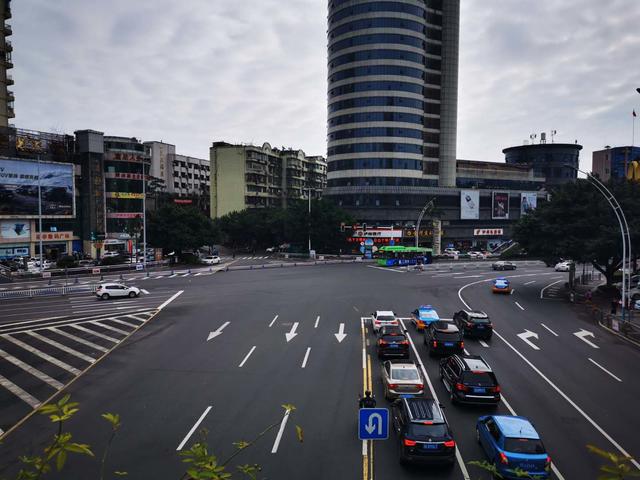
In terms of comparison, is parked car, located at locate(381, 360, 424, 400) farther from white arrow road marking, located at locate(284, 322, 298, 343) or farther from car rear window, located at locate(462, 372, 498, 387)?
white arrow road marking, located at locate(284, 322, 298, 343)

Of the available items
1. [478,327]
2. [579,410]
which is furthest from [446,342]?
[579,410]

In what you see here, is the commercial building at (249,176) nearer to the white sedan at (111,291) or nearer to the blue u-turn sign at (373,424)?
the white sedan at (111,291)

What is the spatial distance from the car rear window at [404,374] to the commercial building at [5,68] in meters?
79.8

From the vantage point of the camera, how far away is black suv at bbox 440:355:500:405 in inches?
660

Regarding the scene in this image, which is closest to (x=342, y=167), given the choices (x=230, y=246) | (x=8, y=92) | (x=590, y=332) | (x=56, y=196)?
(x=230, y=246)

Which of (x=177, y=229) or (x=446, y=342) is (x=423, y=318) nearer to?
(x=446, y=342)

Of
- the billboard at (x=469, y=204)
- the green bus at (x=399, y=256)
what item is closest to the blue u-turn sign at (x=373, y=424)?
→ the green bus at (x=399, y=256)

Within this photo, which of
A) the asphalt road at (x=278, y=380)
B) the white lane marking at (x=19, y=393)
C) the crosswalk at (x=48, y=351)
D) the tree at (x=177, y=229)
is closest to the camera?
the asphalt road at (x=278, y=380)

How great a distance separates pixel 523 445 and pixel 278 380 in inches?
418

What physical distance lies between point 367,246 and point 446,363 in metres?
70.7

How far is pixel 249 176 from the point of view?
11731cm

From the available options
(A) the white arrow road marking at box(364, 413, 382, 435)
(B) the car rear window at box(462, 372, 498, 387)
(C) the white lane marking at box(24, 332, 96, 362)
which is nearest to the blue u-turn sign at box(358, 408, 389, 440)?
(A) the white arrow road marking at box(364, 413, 382, 435)

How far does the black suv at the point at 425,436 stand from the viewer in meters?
12.7

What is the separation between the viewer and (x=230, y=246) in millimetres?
110562
